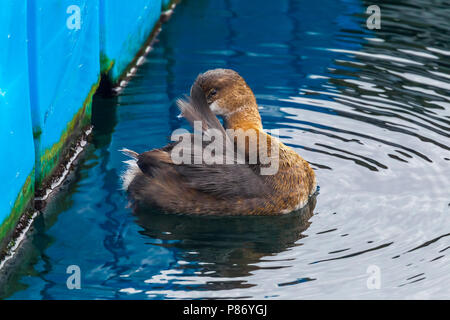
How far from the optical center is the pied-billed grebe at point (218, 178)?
5395 millimetres

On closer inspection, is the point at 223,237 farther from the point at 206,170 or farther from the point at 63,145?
the point at 63,145

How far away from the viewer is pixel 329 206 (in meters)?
5.71

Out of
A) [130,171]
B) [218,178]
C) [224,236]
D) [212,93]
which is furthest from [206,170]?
[212,93]

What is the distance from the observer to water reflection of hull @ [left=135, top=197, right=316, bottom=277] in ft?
16.6

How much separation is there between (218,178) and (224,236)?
37cm

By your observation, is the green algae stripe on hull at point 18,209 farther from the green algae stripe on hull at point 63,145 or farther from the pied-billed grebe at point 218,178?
the pied-billed grebe at point 218,178

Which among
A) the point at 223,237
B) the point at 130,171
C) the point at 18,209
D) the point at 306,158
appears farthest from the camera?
the point at 306,158

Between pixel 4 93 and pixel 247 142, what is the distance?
1659 mm

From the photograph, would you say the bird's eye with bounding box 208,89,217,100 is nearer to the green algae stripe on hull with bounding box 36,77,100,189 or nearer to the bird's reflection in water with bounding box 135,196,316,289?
the bird's reflection in water with bounding box 135,196,316,289

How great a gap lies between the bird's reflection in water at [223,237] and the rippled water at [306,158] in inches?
0.5

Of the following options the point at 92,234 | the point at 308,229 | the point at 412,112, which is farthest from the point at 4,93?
the point at 412,112

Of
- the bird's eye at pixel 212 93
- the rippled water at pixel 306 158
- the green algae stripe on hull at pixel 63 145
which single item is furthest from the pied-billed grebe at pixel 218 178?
the green algae stripe on hull at pixel 63 145

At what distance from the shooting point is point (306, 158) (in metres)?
6.35
